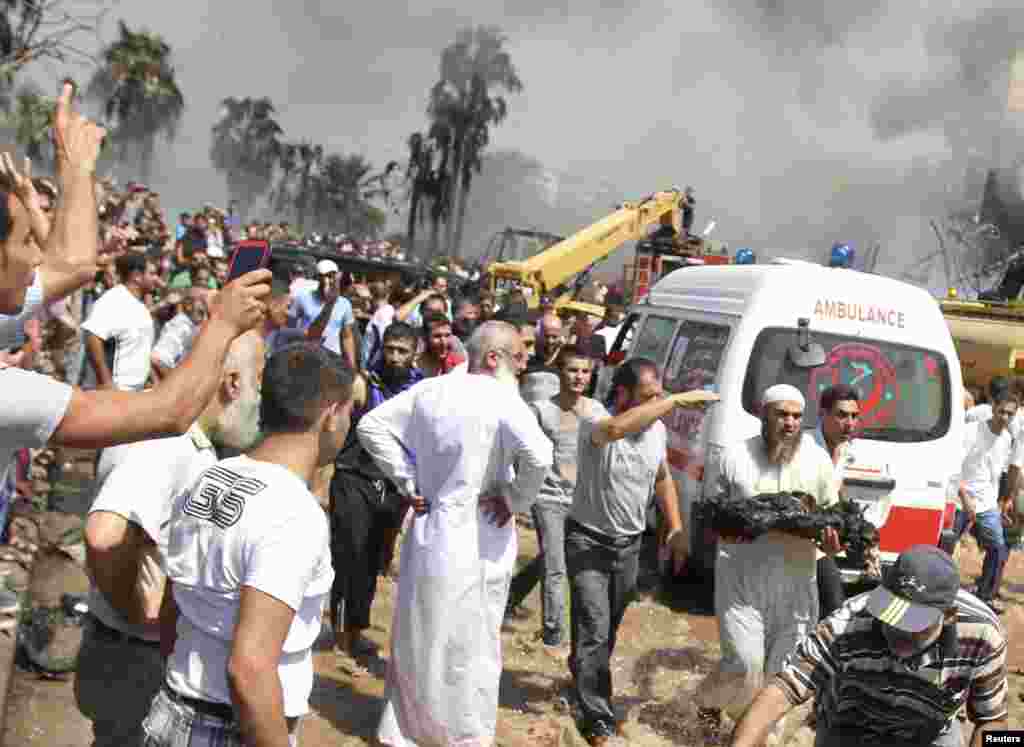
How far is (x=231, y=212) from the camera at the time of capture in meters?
31.8

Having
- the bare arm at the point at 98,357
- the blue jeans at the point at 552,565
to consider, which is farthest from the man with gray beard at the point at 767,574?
the bare arm at the point at 98,357

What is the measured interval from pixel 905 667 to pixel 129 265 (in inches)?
217

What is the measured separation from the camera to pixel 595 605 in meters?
5.40

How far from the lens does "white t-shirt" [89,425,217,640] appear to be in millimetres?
2832

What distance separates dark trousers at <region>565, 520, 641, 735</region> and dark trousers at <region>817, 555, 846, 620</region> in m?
0.95

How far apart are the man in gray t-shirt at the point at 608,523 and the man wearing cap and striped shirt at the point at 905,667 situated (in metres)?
2.03

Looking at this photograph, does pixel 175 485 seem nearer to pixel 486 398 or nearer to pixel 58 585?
pixel 486 398

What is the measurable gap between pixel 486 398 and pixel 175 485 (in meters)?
2.07

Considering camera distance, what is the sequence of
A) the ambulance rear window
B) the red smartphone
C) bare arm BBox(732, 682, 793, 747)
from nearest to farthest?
the red smartphone, bare arm BBox(732, 682, 793, 747), the ambulance rear window

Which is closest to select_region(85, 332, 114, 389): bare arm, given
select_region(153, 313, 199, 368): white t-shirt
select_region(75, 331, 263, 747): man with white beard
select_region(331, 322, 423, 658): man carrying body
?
select_region(153, 313, 199, 368): white t-shirt

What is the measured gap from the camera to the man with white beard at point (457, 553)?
466cm

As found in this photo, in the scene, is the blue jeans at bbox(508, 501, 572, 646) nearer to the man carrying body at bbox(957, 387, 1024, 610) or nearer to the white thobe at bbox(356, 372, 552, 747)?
the white thobe at bbox(356, 372, 552, 747)

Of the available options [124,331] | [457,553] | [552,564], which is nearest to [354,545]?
[552,564]

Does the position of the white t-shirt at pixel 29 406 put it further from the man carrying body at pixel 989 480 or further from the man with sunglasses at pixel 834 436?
the man carrying body at pixel 989 480
